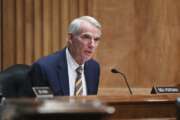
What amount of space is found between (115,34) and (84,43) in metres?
1.74

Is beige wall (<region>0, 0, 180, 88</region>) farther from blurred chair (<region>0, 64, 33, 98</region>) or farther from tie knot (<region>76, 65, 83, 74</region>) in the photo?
tie knot (<region>76, 65, 83, 74</region>)

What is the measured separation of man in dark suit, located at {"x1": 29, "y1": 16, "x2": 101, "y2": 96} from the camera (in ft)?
11.2

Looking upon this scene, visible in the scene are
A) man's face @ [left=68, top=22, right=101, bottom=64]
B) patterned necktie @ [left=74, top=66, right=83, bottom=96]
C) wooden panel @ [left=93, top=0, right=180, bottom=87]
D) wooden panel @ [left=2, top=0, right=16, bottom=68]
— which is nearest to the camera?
patterned necktie @ [left=74, top=66, right=83, bottom=96]

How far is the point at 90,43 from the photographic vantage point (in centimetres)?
368

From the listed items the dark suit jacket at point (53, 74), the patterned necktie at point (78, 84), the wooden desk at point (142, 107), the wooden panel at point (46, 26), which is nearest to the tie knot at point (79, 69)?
the patterned necktie at point (78, 84)

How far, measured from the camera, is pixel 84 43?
3684 mm

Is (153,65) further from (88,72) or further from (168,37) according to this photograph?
→ (88,72)

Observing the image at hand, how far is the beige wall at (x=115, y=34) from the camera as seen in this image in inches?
200

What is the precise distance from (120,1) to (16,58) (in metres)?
1.35

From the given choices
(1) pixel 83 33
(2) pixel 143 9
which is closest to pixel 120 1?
(2) pixel 143 9

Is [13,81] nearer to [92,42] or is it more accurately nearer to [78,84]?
[78,84]

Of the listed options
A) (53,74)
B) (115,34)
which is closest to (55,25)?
(115,34)

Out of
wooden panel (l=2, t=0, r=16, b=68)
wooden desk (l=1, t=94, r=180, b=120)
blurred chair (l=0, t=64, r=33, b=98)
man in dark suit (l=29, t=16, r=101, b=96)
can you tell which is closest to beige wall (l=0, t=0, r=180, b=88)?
wooden panel (l=2, t=0, r=16, b=68)

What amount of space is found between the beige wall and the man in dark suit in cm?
139
